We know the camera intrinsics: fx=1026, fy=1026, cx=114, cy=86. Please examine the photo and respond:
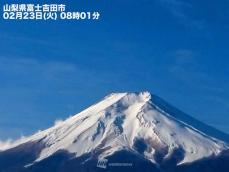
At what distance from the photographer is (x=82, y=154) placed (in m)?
188

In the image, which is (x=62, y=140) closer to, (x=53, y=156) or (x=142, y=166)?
(x=53, y=156)

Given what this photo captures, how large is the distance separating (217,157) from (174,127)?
1267 cm

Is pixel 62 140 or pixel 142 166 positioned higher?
pixel 62 140

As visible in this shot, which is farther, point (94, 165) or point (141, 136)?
point (141, 136)

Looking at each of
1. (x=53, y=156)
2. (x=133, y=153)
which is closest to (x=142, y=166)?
(x=133, y=153)

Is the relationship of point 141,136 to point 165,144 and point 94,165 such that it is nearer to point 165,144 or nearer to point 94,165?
point 165,144

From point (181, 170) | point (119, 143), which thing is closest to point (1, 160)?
point (119, 143)

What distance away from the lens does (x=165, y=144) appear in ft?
627

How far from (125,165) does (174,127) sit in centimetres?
1425

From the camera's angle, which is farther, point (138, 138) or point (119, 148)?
point (138, 138)

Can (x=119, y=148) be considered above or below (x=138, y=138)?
below

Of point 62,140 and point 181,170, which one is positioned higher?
point 62,140

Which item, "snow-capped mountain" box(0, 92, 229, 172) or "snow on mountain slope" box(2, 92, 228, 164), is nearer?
"snow-capped mountain" box(0, 92, 229, 172)

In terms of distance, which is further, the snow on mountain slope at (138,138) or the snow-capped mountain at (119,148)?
the snow on mountain slope at (138,138)
